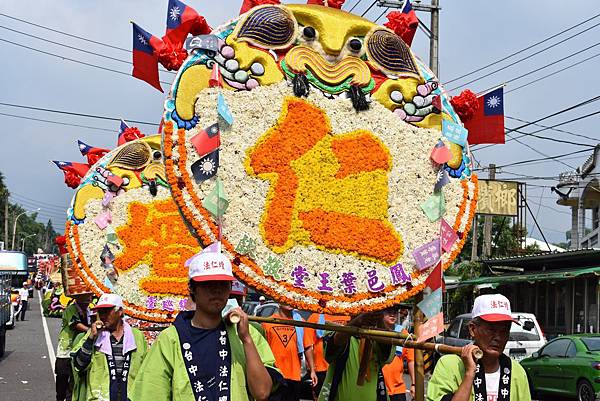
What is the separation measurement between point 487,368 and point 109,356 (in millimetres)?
3630

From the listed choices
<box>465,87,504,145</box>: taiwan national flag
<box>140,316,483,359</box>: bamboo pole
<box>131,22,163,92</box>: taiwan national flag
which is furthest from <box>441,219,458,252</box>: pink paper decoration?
<box>131,22,163,92</box>: taiwan national flag

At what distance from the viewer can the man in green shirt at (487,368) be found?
4.02 metres

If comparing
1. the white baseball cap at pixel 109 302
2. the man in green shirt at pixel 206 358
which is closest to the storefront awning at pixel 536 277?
the white baseball cap at pixel 109 302

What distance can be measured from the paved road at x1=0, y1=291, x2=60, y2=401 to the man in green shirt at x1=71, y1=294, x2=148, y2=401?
7.01m

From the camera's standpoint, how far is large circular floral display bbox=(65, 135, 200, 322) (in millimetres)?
11047

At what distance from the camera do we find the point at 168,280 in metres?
11.0

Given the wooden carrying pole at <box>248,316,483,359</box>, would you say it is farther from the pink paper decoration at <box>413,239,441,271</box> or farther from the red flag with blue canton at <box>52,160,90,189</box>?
the red flag with blue canton at <box>52,160,90,189</box>

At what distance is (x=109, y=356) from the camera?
22.4 feet

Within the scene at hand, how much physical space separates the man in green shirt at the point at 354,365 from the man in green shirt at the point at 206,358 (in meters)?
1.69

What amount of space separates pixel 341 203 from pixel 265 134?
66 centimetres

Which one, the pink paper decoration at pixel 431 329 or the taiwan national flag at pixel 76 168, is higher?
the taiwan national flag at pixel 76 168

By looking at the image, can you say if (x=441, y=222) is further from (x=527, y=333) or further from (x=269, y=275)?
(x=527, y=333)

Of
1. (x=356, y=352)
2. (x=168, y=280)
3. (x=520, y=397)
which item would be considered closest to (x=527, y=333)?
(x=168, y=280)

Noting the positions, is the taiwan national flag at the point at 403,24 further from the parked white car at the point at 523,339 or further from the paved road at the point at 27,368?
the parked white car at the point at 523,339
